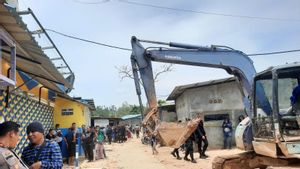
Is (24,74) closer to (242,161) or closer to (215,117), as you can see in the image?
(242,161)

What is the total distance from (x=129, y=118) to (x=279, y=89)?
2419 inches

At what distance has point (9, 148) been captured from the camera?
13.0 ft

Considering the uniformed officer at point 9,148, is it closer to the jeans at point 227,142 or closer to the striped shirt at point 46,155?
the striped shirt at point 46,155

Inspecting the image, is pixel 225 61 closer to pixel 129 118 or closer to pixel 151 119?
pixel 151 119

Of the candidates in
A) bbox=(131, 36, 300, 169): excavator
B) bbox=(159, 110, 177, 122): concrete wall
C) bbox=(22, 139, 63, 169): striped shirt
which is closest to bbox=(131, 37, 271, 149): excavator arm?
bbox=(131, 36, 300, 169): excavator

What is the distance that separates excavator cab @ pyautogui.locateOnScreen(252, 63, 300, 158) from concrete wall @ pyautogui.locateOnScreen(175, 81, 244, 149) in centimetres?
1467

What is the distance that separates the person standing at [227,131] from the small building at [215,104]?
2.83 feet

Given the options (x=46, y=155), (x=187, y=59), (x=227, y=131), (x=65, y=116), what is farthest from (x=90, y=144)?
(x=46, y=155)

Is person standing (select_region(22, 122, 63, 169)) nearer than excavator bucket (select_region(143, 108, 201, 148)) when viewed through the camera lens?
Yes

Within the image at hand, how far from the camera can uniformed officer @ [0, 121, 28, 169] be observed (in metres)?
3.57

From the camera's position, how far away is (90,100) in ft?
122

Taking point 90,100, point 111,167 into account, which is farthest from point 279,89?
point 90,100

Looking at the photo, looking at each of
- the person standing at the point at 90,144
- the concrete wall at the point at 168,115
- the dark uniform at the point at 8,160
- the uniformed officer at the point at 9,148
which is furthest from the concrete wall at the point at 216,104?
the dark uniform at the point at 8,160

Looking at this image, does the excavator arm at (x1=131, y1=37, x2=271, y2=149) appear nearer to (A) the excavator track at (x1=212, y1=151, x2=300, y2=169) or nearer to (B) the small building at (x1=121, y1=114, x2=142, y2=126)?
(A) the excavator track at (x1=212, y1=151, x2=300, y2=169)
